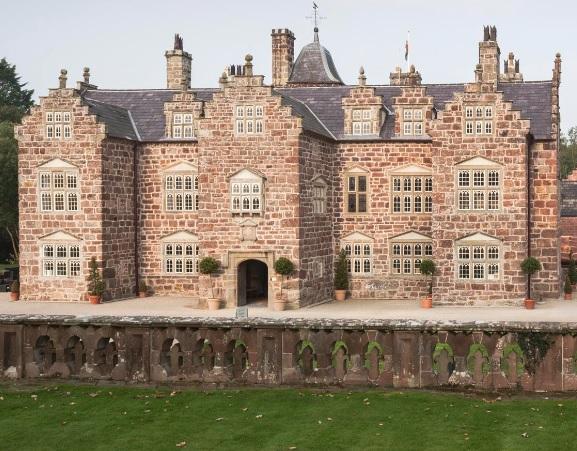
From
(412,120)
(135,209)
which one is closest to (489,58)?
(412,120)

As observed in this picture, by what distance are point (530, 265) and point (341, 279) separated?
26.0ft

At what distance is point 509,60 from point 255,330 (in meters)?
36.8

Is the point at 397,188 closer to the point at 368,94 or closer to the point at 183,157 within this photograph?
the point at 368,94

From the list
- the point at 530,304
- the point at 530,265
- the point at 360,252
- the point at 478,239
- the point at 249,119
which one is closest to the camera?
the point at 530,304

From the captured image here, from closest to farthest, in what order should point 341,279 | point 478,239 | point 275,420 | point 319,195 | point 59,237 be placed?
point 275,420
point 478,239
point 59,237
point 319,195
point 341,279

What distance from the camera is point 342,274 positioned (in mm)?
38938

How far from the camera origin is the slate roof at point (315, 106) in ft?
125

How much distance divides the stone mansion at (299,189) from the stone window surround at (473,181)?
55 millimetres

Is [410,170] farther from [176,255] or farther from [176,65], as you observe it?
[176,65]

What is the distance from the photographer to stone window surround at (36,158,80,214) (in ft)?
124

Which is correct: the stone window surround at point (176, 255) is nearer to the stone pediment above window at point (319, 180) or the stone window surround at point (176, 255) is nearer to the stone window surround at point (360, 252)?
the stone pediment above window at point (319, 180)

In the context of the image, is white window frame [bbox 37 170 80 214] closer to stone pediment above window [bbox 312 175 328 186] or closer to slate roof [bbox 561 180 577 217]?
stone pediment above window [bbox 312 175 328 186]

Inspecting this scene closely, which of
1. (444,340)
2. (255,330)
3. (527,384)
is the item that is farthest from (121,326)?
(527,384)

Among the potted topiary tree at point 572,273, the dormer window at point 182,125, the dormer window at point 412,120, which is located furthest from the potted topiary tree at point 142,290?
the potted topiary tree at point 572,273
